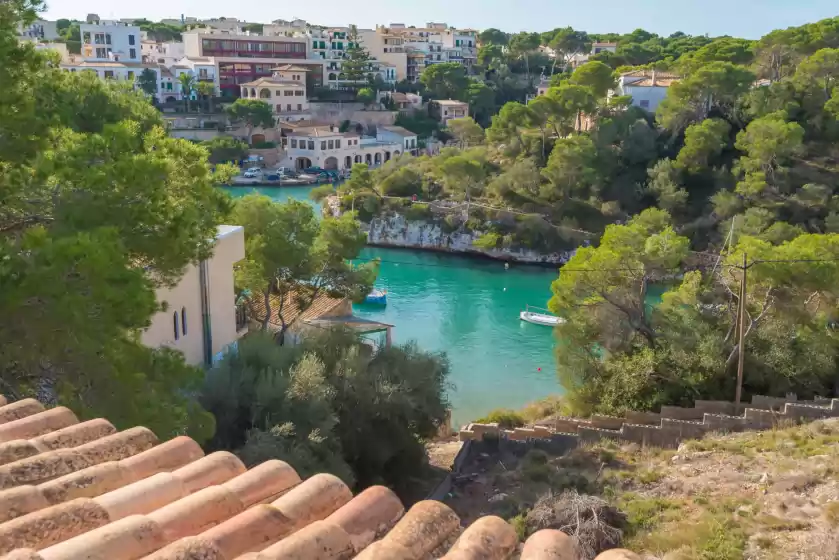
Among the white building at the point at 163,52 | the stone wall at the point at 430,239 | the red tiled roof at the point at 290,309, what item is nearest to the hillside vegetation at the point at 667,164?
the stone wall at the point at 430,239

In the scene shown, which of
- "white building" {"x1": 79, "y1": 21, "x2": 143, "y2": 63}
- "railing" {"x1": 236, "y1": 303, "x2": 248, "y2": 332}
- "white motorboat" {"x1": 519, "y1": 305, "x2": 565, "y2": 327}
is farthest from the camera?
"white building" {"x1": 79, "y1": 21, "x2": 143, "y2": 63}

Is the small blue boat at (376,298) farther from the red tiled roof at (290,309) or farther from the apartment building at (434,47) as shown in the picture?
the apartment building at (434,47)

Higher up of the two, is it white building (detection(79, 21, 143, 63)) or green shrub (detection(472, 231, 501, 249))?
white building (detection(79, 21, 143, 63))

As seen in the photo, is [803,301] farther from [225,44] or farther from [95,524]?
[225,44]

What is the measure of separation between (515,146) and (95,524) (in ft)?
110

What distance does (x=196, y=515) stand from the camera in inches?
105

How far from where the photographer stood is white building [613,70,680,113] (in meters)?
38.3

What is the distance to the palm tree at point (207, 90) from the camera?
164 feet

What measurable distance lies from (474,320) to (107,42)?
40646mm

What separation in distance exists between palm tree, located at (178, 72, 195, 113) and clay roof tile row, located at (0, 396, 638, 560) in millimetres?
50232

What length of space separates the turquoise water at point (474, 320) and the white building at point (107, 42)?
30.5 m

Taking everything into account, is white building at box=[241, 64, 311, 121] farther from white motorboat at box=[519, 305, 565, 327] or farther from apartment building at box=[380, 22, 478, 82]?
white motorboat at box=[519, 305, 565, 327]

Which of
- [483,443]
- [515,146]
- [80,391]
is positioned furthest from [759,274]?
[515,146]

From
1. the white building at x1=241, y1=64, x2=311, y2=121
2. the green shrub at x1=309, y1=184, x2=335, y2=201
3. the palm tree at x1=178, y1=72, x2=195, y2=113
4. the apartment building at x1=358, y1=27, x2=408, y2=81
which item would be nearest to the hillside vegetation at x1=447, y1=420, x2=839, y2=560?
the green shrub at x1=309, y1=184, x2=335, y2=201
